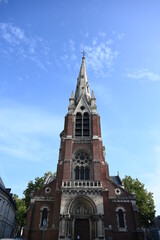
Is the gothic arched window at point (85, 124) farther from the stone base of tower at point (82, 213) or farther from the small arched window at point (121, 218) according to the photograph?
the small arched window at point (121, 218)

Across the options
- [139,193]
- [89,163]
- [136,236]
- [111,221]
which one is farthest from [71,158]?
[139,193]

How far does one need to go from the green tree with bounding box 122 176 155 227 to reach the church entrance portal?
39.6 feet

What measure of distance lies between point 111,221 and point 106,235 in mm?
2399

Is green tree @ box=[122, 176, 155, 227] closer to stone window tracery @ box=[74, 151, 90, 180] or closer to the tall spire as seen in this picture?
stone window tracery @ box=[74, 151, 90, 180]

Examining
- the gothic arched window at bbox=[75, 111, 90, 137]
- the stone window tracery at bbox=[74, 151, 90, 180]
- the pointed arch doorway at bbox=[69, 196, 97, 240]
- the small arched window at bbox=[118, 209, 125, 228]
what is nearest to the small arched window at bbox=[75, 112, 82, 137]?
the gothic arched window at bbox=[75, 111, 90, 137]

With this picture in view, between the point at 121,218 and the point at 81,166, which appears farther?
the point at 81,166

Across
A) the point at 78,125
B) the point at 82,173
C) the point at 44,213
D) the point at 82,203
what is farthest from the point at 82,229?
the point at 78,125

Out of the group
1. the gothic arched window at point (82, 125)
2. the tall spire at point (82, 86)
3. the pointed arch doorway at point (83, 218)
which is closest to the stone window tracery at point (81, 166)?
the pointed arch doorway at point (83, 218)

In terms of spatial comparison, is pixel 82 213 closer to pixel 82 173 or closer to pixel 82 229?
pixel 82 229

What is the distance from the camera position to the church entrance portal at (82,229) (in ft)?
71.7

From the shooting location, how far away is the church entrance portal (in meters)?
21.8

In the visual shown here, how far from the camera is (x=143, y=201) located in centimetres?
3319

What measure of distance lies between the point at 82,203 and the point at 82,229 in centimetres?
300

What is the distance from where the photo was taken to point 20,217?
125 feet
